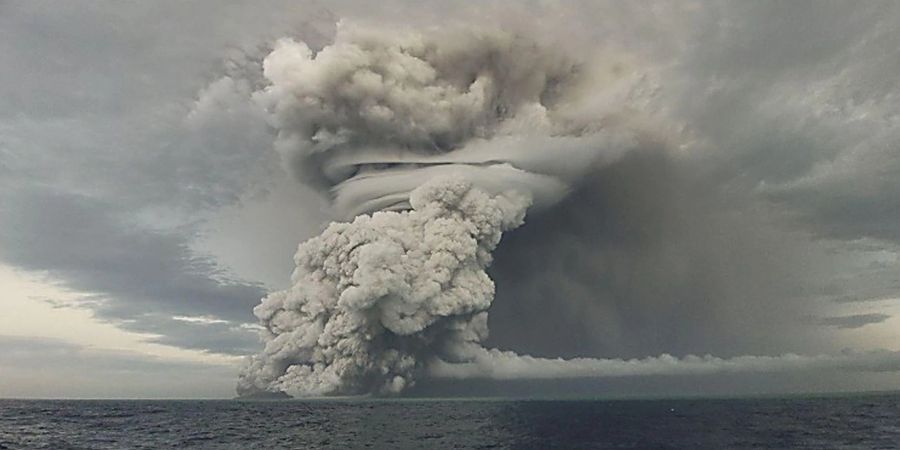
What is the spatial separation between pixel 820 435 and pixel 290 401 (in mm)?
128772

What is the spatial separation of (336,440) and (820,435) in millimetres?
44742

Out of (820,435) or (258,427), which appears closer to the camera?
(820,435)

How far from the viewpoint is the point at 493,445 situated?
50.2 metres

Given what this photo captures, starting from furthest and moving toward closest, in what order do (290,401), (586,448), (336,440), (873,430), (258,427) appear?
(290,401), (258,427), (873,430), (336,440), (586,448)

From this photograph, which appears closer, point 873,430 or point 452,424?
point 873,430

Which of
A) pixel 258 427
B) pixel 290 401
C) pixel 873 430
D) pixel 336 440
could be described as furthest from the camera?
pixel 290 401

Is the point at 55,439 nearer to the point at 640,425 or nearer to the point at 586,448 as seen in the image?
the point at 586,448

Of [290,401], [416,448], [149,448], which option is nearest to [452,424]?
[416,448]

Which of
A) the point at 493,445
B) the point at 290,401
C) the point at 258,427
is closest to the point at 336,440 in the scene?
the point at 493,445

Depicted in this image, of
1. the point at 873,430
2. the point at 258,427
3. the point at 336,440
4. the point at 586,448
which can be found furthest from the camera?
the point at 258,427

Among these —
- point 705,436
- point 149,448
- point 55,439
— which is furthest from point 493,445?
point 55,439

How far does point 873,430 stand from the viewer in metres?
64.7

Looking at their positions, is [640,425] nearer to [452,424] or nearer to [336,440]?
[452,424]

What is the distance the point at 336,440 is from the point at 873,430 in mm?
53844
